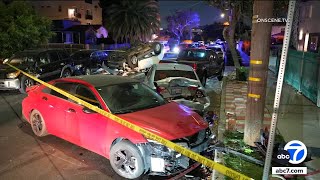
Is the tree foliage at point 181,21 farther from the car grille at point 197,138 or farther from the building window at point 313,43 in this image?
the car grille at point 197,138

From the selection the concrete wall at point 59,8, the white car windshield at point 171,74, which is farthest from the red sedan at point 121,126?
the concrete wall at point 59,8

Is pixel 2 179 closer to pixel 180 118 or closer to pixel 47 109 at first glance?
pixel 47 109

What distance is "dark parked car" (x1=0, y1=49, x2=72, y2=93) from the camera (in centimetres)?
1244

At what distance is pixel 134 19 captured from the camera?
44031 mm

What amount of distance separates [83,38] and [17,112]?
1435 inches

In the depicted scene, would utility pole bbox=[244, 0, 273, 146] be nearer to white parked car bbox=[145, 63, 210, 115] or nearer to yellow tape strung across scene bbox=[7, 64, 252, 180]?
yellow tape strung across scene bbox=[7, 64, 252, 180]

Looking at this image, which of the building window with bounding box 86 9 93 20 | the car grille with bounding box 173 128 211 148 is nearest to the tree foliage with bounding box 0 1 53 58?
the car grille with bounding box 173 128 211 148

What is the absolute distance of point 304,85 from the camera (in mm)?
10906

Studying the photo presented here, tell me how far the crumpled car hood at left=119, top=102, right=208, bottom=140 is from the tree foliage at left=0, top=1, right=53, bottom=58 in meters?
15.9

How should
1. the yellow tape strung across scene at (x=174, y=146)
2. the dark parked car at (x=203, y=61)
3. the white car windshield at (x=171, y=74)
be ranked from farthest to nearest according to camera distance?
the dark parked car at (x=203, y=61) → the white car windshield at (x=171, y=74) → the yellow tape strung across scene at (x=174, y=146)

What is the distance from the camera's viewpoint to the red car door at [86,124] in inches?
212

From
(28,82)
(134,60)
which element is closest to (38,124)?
(28,82)

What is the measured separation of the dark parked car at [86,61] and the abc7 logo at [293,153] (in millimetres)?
13542

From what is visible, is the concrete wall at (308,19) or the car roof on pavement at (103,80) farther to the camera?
the concrete wall at (308,19)
